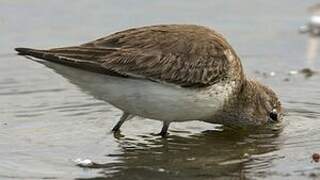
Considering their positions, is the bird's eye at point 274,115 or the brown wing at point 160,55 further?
the bird's eye at point 274,115

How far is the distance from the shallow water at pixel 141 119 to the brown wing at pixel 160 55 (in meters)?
0.37

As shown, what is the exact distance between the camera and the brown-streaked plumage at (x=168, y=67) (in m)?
7.71

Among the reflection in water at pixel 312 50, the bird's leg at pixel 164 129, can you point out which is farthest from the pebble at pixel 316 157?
the reflection in water at pixel 312 50

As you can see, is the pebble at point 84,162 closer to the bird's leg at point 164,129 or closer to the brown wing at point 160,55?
the brown wing at point 160,55

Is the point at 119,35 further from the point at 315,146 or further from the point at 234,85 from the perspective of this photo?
the point at 315,146

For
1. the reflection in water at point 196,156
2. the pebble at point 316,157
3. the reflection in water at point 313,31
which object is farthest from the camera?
the reflection in water at point 313,31

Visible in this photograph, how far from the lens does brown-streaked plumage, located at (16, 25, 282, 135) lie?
7711mm

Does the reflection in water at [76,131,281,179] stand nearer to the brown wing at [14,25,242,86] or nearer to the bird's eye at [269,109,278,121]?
the bird's eye at [269,109,278,121]

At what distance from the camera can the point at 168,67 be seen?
7906 millimetres

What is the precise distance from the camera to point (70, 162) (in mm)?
7199

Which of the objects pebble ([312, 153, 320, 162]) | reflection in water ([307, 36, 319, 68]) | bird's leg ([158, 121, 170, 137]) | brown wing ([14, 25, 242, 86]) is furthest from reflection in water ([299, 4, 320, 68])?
pebble ([312, 153, 320, 162])

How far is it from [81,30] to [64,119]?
3.24 m

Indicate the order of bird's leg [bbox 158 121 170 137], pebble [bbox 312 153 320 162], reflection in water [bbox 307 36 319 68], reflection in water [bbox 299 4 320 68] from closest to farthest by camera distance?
pebble [bbox 312 153 320 162] < bird's leg [bbox 158 121 170 137] < reflection in water [bbox 307 36 319 68] < reflection in water [bbox 299 4 320 68]

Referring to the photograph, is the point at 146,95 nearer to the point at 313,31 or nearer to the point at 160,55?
the point at 160,55
